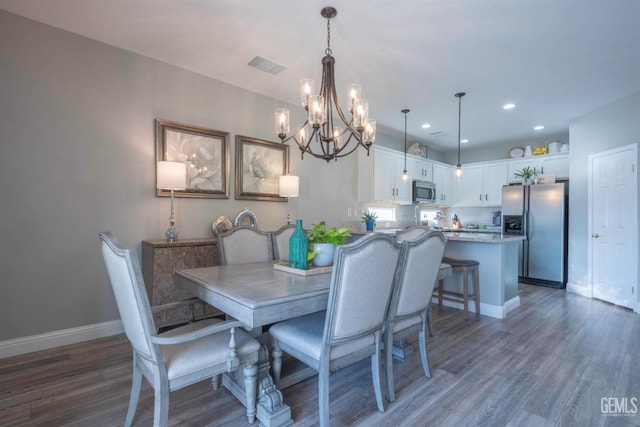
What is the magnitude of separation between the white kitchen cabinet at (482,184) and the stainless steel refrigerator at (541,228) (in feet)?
2.38

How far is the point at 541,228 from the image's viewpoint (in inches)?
200

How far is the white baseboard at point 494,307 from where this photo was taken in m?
3.47

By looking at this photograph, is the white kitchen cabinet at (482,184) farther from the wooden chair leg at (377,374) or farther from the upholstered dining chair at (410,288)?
the wooden chair leg at (377,374)

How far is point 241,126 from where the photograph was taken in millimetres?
3762

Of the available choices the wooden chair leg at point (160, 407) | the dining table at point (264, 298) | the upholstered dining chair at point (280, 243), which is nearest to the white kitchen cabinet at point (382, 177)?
the upholstered dining chair at point (280, 243)

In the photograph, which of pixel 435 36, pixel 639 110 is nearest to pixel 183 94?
pixel 435 36

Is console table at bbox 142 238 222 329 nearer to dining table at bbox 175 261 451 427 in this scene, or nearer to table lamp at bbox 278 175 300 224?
dining table at bbox 175 261 451 427

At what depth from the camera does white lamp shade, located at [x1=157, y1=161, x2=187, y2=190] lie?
114 inches

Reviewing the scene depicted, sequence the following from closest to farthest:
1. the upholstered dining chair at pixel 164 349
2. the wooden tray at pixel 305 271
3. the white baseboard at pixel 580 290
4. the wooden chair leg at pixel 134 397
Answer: the upholstered dining chair at pixel 164 349, the wooden chair leg at pixel 134 397, the wooden tray at pixel 305 271, the white baseboard at pixel 580 290

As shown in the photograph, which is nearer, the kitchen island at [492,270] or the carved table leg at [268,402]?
the carved table leg at [268,402]

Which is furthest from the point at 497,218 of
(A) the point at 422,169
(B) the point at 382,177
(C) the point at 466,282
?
(C) the point at 466,282

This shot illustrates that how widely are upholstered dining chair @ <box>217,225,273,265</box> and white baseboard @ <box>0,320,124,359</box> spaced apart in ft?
4.63

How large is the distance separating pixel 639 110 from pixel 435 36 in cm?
318

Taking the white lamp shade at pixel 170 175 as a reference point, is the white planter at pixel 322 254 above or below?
below
